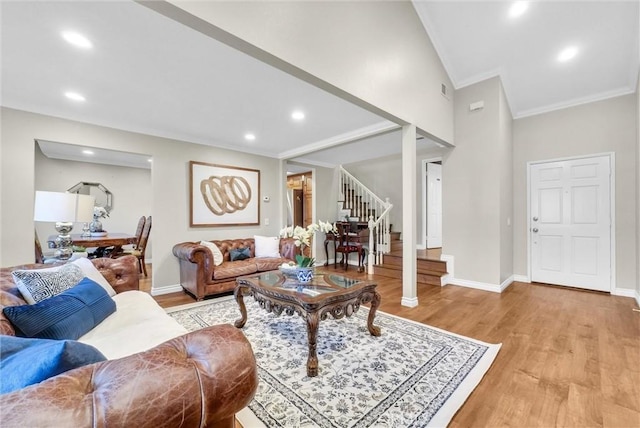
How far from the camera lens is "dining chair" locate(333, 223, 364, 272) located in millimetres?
5426

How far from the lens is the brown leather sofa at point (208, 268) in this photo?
3.50 m

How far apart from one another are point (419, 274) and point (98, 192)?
667cm

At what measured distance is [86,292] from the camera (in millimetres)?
1693

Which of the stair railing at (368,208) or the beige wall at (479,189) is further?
the stair railing at (368,208)

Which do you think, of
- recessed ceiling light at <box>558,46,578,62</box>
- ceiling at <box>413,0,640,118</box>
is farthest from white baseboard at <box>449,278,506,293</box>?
recessed ceiling light at <box>558,46,578,62</box>

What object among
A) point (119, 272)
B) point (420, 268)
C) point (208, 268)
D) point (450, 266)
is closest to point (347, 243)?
point (420, 268)

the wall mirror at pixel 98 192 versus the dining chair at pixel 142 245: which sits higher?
the wall mirror at pixel 98 192

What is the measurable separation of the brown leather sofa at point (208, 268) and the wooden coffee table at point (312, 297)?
1.06 meters

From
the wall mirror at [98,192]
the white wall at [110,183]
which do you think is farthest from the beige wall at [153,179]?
the wall mirror at [98,192]

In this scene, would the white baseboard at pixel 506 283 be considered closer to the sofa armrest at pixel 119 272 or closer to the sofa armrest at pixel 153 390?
the sofa armrest at pixel 153 390

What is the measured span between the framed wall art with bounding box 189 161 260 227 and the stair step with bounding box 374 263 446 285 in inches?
101

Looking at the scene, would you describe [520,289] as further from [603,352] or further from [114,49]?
[114,49]

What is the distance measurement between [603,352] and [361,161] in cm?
548

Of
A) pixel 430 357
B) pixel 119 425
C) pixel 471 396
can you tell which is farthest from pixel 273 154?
pixel 119 425
